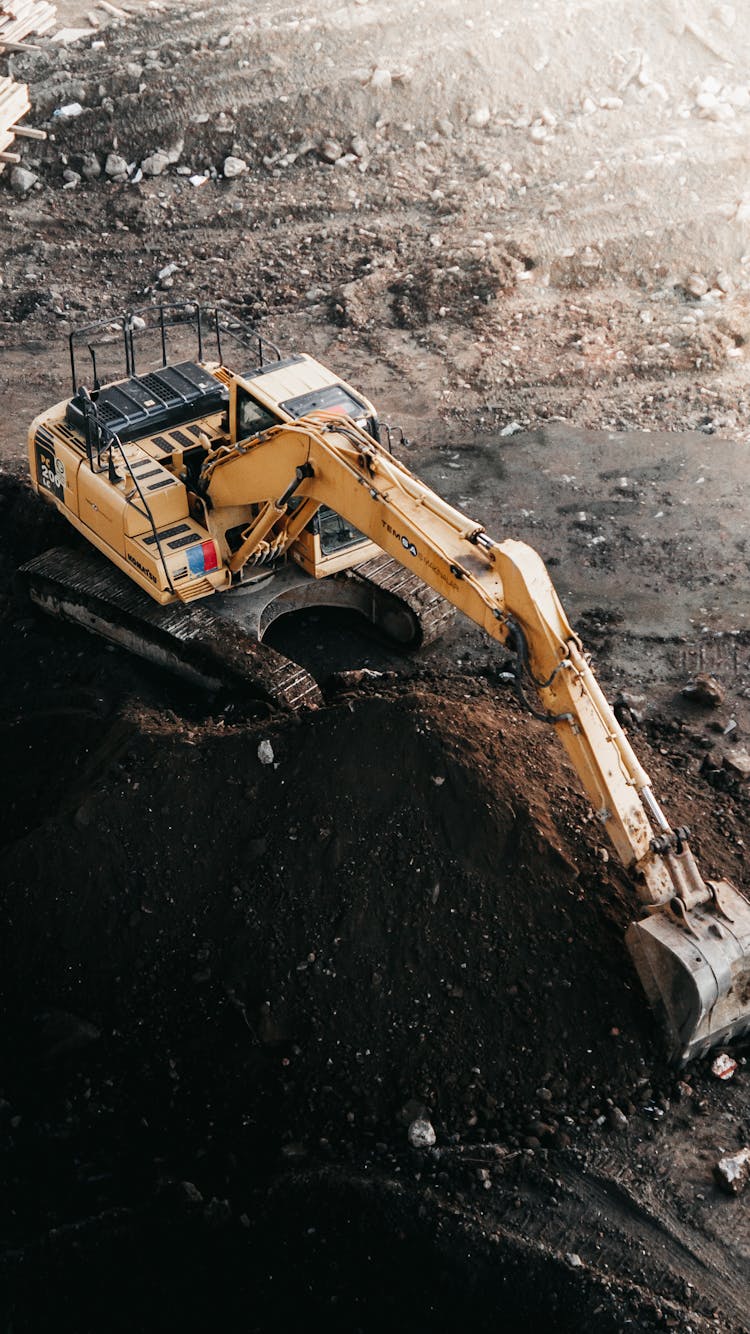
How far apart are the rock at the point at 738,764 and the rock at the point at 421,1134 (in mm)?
4095

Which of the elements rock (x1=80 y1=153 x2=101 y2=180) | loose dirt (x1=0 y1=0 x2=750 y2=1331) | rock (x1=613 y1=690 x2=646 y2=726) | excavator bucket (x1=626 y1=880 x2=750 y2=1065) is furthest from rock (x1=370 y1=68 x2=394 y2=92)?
excavator bucket (x1=626 y1=880 x2=750 y2=1065)

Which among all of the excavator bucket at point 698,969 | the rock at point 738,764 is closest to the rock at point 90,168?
the rock at point 738,764

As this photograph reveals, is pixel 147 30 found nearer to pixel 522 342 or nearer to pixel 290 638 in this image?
pixel 522 342

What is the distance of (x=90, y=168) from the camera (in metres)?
20.0

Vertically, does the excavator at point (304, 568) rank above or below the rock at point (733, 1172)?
above

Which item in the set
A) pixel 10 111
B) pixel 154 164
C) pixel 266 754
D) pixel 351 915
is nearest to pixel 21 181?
pixel 10 111

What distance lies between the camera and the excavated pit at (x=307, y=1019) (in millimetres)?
7836

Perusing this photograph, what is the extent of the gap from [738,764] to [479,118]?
13078mm

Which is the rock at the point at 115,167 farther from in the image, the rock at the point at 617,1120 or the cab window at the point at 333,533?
the rock at the point at 617,1120

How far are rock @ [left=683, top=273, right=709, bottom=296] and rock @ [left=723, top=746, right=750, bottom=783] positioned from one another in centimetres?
836

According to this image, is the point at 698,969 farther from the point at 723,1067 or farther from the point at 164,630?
the point at 164,630

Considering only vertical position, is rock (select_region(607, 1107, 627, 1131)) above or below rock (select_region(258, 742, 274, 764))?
below

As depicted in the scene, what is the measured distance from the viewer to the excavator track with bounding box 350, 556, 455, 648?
40.0 feet

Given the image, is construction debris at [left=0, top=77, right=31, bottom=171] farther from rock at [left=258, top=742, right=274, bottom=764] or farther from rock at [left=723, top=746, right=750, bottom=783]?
rock at [left=723, top=746, right=750, bottom=783]
